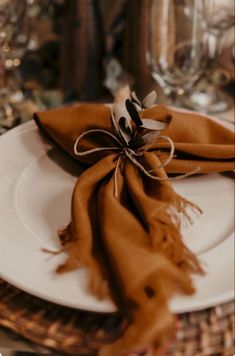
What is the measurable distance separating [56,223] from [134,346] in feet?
0.49

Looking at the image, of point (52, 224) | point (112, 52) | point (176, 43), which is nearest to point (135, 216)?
point (52, 224)

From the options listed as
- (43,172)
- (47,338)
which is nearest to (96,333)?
(47,338)

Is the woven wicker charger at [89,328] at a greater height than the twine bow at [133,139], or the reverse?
the twine bow at [133,139]

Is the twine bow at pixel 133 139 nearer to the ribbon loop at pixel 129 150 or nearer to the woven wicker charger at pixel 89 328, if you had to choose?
the ribbon loop at pixel 129 150

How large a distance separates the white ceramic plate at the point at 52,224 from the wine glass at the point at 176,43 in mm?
221

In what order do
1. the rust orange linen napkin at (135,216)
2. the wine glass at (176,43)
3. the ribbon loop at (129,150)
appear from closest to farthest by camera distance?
1. the rust orange linen napkin at (135,216)
2. the ribbon loop at (129,150)
3. the wine glass at (176,43)

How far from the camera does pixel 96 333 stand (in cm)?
38

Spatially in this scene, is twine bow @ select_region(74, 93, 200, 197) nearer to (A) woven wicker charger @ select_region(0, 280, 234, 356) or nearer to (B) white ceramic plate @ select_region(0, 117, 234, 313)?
(B) white ceramic plate @ select_region(0, 117, 234, 313)

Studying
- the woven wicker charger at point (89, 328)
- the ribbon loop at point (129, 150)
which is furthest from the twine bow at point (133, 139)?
the woven wicker charger at point (89, 328)

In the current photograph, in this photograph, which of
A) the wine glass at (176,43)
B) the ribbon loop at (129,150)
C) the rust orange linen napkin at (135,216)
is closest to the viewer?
the rust orange linen napkin at (135,216)

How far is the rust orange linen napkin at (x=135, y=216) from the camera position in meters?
0.36

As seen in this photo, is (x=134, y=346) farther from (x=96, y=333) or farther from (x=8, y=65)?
(x=8, y=65)

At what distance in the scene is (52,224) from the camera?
46 cm

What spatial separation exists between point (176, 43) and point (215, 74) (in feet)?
0.44
